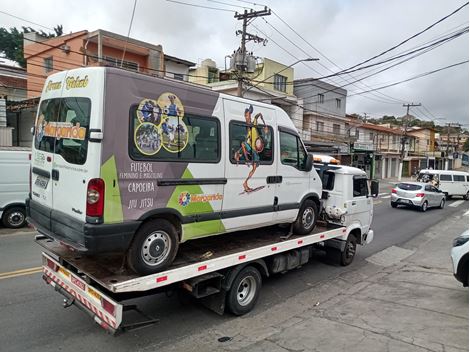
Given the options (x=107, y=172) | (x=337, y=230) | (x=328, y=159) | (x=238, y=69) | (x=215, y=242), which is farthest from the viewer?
(x=238, y=69)

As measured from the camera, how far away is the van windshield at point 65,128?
4141 mm

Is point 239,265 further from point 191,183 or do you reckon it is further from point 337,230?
point 337,230

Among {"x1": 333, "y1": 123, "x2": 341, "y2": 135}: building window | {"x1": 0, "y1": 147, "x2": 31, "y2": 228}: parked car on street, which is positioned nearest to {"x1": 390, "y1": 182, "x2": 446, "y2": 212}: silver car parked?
{"x1": 0, "y1": 147, "x2": 31, "y2": 228}: parked car on street

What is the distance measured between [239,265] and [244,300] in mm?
675

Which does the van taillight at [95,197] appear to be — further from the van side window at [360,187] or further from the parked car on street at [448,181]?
the parked car on street at [448,181]

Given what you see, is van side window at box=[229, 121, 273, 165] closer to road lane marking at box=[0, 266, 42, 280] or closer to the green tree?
road lane marking at box=[0, 266, 42, 280]

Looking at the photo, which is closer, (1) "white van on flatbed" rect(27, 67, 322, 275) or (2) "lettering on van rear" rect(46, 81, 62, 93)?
(1) "white van on flatbed" rect(27, 67, 322, 275)

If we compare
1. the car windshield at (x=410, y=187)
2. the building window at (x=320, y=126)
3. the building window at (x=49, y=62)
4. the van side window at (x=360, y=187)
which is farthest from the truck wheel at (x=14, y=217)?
the building window at (x=320, y=126)

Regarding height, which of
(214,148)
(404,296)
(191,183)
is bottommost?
(404,296)

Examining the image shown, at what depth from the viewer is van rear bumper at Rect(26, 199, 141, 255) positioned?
13.0 ft

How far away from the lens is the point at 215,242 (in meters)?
6.12

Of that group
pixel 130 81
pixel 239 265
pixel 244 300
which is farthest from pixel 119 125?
pixel 244 300

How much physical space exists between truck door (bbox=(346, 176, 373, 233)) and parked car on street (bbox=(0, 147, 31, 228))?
362 inches

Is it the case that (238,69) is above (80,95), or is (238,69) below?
above
